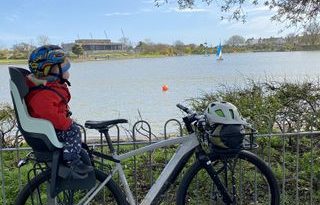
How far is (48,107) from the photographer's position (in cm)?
275

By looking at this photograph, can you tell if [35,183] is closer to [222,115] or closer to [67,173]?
[67,173]

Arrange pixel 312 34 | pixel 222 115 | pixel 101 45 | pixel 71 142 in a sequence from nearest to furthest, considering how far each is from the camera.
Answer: pixel 71 142, pixel 222 115, pixel 312 34, pixel 101 45

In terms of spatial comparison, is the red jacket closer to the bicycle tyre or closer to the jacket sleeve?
the jacket sleeve

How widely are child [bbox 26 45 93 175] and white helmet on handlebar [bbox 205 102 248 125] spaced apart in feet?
2.97

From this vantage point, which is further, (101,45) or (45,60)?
(101,45)

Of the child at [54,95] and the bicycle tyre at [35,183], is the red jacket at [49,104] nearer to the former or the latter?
→ the child at [54,95]

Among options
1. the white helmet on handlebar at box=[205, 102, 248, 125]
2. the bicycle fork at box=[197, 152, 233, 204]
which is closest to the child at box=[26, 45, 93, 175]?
the bicycle fork at box=[197, 152, 233, 204]

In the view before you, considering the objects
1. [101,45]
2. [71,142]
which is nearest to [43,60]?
[71,142]

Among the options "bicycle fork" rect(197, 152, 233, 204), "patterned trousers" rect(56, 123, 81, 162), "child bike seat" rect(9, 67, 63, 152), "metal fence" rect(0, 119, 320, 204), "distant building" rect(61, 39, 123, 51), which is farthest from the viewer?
"distant building" rect(61, 39, 123, 51)

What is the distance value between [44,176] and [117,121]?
25.2 inches

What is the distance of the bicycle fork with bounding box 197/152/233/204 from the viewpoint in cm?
309

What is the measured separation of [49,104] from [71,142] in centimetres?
30

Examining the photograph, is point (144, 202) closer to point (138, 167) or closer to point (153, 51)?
point (138, 167)

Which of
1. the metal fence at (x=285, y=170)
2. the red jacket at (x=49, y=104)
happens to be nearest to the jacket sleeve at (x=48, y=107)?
the red jacket at (x=49, y=104)
